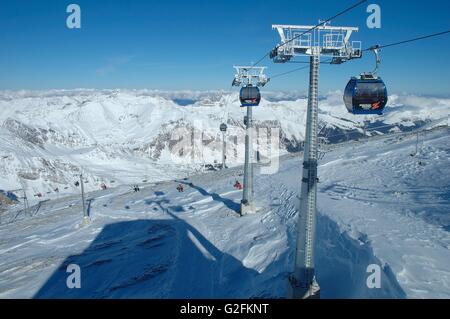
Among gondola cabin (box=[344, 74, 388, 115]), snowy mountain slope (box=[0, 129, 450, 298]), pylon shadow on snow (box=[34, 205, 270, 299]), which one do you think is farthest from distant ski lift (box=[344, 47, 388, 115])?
pylon shadow on snow (box=[34, 205, 270, 299])

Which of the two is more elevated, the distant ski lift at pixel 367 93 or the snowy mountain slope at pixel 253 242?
the distant ski lift at pixel 367 93

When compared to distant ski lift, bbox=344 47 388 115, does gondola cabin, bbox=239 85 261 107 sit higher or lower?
higher

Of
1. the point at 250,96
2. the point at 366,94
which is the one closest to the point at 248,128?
the point at 250,96

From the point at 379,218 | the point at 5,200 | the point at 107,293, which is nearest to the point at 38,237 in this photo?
the point at 107,293

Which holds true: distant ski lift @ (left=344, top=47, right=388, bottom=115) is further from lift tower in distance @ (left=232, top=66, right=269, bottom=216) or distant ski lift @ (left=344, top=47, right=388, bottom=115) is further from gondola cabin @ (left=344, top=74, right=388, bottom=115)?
lift tower in distance @ (left=232, top=66, right=269, bottom=216)

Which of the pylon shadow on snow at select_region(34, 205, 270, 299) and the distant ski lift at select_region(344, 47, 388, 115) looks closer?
the distant ski lift at select_region(344, 47, 388, 115)

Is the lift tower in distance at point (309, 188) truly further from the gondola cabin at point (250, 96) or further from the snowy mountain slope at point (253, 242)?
the gondola cabin at point (250, 96)

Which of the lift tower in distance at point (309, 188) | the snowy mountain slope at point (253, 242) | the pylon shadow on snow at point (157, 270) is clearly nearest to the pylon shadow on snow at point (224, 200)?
the snowy mountain slope at point (253, 242)
